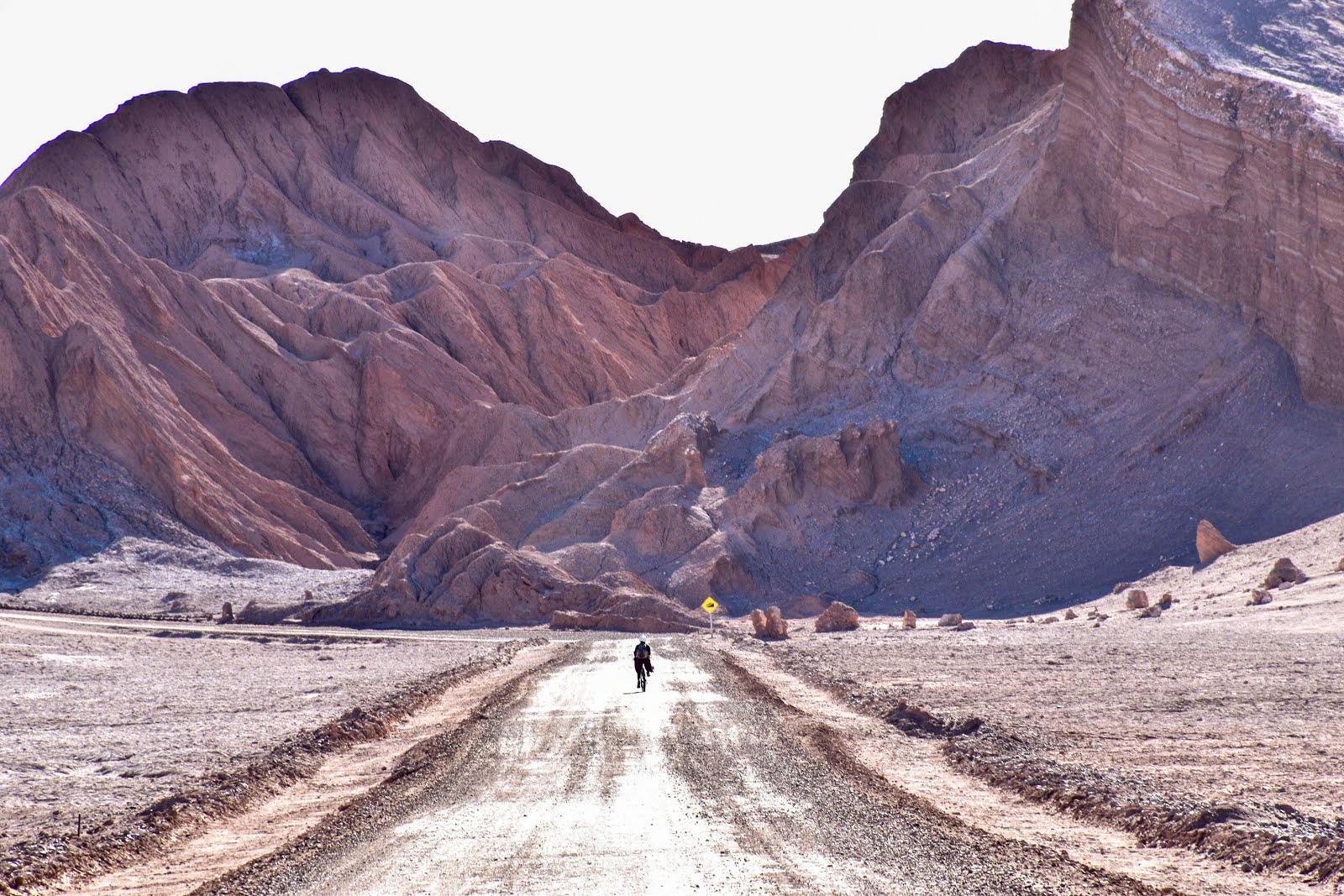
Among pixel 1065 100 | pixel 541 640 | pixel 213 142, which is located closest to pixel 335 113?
pixel 213 142

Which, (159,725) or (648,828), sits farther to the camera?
(159,725)

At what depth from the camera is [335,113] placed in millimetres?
118312

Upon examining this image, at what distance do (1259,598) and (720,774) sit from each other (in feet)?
66.8

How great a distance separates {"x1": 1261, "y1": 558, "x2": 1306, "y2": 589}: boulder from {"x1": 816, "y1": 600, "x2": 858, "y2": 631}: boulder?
39.6 feet

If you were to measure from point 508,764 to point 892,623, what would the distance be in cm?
2733

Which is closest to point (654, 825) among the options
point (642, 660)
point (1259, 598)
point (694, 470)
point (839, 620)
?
point (642, 660)

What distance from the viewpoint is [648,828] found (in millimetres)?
10852

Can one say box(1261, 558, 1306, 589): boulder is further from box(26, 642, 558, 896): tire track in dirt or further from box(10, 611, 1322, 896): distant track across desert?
box(26, 642, 558, 896): tire track in dirt

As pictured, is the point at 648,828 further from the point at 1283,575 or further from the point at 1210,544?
the point at 1210,544

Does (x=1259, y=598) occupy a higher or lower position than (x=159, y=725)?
higher

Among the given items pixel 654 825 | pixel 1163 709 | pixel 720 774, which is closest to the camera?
pixel 654 825

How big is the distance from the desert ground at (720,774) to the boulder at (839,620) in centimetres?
1203

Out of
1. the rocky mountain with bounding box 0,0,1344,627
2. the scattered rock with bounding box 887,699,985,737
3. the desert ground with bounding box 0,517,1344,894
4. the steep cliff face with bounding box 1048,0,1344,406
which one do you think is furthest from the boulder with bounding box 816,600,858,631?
the scattered rock with bounding box 887,699,985,737

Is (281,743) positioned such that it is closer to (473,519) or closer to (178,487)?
(473,519)
